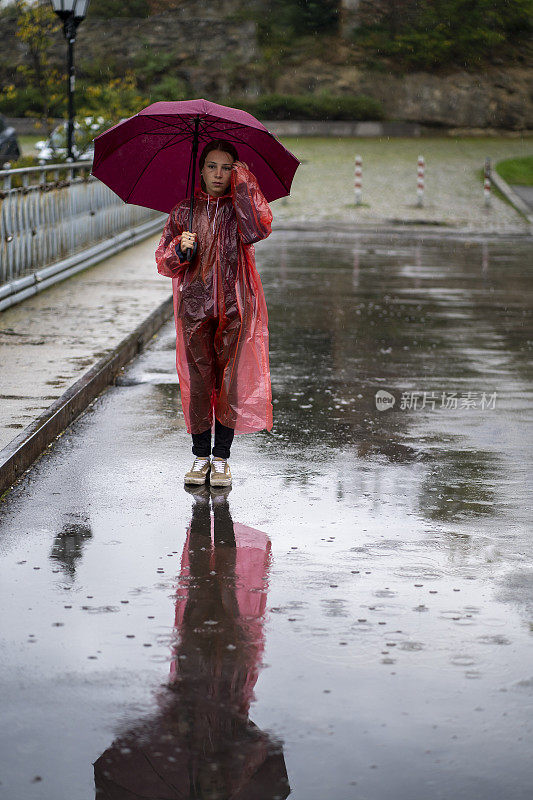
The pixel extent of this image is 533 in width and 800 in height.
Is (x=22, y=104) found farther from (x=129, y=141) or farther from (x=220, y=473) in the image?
(x=220, y=473)

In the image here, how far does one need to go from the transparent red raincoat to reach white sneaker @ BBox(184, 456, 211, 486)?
161mm

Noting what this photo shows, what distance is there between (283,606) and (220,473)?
180cm

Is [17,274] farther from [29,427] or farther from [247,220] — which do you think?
[247,220]

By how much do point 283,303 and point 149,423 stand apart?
6507mm

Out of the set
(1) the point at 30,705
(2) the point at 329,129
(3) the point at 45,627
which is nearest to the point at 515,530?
A: (3) the point at 45,627

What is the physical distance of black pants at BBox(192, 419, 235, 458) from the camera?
6.12m

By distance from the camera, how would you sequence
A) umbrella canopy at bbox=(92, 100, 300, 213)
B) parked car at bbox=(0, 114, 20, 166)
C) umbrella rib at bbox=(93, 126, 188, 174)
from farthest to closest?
1. parked car at bbox=(0, 114, 20, 166)
2. umbrella rib at bbox=(93, 126, 188, 174)
3. umbrella canopy at bbox=(92, 100, 300, 213)

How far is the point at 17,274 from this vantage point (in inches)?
474

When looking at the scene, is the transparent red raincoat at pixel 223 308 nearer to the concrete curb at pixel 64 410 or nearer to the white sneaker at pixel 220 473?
the white sneaker at pixel 220 473

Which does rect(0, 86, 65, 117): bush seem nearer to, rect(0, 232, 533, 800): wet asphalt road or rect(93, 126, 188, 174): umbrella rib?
rect(0, 232, 533, 800): wet asphalt road

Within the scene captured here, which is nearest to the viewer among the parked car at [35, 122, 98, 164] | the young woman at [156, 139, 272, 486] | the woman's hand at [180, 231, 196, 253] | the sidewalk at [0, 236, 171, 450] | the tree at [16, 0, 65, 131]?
the woman's hand at [180, 231, 196, 253]

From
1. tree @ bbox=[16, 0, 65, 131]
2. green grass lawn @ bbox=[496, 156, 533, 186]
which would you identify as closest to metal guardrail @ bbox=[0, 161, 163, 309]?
tree @ bbox=[16, 0, 65, 131]

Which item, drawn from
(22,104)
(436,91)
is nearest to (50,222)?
(22,104)

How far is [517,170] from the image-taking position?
37875 mm
